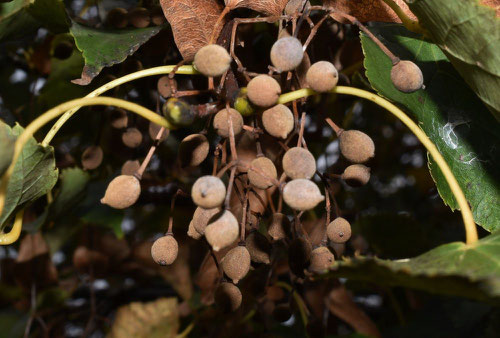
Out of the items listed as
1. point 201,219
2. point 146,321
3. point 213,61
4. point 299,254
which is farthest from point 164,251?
point 146,321

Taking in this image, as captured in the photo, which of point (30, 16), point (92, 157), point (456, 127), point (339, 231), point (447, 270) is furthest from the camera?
point (92, 157)

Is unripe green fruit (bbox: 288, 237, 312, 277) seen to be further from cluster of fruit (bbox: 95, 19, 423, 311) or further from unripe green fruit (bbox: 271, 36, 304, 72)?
unripe green fruit (bbox: 271, 36, 304, 72)

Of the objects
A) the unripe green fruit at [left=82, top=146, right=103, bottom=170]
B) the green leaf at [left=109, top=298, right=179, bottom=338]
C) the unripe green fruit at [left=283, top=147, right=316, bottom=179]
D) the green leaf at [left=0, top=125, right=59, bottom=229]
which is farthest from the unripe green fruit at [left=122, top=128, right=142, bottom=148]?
the green leaf at [left=109, top=298, right=179, bottom=338]

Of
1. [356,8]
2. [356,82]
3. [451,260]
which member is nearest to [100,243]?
[356,82]

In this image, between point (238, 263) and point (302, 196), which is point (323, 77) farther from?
point (238, 263)

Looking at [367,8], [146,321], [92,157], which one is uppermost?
[367,8]

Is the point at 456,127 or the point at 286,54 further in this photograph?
the point at 456,127
